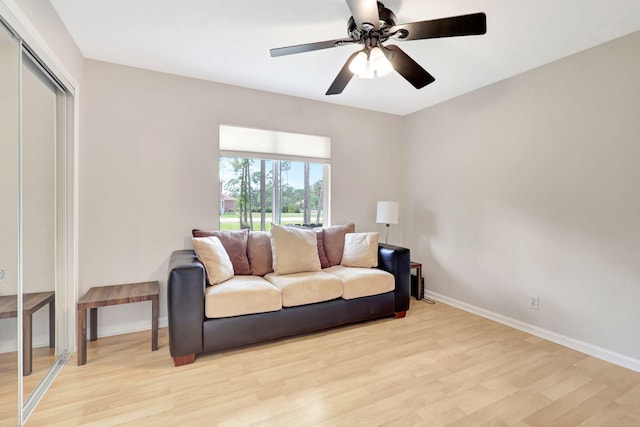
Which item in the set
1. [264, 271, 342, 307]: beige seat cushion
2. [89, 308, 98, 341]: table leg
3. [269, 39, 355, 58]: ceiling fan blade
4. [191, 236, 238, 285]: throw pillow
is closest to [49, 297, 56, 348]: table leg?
[89, 308, 98, 341]: table leg

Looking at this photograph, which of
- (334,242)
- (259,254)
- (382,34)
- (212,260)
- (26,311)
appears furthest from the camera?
(334,242)

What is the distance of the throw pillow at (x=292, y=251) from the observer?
9.48 feet

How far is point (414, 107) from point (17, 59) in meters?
3.75

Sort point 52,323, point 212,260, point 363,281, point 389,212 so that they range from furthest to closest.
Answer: point 389,212 < point 363,281 < point 212,260 < point 52,323

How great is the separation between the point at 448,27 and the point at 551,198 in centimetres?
194

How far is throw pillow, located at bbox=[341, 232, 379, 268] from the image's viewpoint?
3209mm

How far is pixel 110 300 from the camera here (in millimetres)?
2273

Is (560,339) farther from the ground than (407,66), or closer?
closer

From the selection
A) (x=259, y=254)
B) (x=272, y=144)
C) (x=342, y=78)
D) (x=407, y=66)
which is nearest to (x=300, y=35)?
(x=342, y=78)

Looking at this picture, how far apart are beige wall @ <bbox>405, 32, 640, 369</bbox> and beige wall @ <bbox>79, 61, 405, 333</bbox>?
2249mm

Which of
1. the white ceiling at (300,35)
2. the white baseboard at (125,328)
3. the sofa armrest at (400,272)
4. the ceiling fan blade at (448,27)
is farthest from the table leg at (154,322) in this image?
the ceiling fan blade at (448,27)

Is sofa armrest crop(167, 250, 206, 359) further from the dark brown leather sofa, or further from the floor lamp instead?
the floor lamp

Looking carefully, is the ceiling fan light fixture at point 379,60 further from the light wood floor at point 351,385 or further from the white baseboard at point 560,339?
the white baseboard at point 560,339

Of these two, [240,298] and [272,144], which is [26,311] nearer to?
[240,298]
